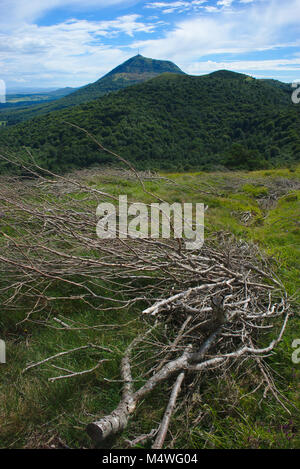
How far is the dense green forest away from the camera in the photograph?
68.8 ft

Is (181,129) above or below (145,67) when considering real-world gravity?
below

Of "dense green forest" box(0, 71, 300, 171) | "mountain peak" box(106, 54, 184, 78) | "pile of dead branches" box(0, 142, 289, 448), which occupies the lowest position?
"pile of dead branches" box(0, 142, 289, 448)

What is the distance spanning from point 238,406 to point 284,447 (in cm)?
31

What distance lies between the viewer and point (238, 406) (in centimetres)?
177

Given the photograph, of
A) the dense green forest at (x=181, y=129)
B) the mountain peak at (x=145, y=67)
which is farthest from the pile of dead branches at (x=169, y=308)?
the mountain peak at (x=145, y=67)

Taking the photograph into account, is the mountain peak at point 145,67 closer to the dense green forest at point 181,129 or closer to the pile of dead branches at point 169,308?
the dense green forest at point 181,129

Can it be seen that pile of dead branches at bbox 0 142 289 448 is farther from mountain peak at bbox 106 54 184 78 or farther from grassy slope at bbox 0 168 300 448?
mountain peak at bbox 106 54 184 78

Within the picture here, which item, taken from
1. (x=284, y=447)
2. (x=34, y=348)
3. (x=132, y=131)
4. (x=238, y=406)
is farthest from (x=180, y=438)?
(x=132, y=131)

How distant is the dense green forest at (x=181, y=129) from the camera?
20984mm

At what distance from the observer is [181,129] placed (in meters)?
31.5

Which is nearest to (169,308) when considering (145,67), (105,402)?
(105,402)

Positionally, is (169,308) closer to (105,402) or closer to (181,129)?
(105,402)

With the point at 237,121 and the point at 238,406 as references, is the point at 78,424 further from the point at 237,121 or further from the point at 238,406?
the point at 237,121

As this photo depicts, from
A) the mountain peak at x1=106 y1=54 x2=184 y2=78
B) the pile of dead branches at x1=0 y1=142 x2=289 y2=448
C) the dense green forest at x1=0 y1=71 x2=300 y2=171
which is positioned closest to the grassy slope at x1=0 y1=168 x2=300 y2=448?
the pile of dead branches at x1=0 y1=142 x2=289 y2=448
